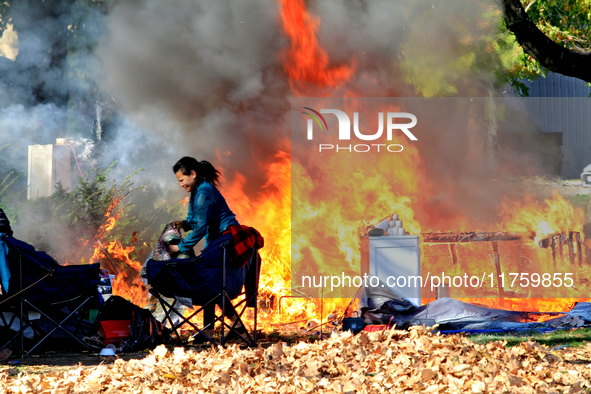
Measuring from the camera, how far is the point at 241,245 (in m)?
4.31

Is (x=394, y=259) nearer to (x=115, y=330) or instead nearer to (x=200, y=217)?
(x=200, y=217)

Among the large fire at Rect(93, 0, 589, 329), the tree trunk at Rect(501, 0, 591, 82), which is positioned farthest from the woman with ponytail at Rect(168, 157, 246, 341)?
the tree trunk at Rect(501, 0, 591, 82)

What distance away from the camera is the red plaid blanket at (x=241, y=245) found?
429 centimetres

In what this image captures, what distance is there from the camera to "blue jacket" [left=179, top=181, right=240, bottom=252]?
4.41 meters

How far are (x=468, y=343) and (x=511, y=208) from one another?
3.97m

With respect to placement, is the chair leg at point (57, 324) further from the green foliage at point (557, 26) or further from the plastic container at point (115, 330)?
the green foliage at point (557, 26)

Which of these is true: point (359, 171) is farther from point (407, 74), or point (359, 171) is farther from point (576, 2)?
point (576, 2)

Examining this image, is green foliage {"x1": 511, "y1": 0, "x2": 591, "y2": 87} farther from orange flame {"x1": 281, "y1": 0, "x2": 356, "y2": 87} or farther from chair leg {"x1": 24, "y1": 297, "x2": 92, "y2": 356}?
chair leg {"x1": 24, "y1": 297, "x2": 92, "y2": 356}

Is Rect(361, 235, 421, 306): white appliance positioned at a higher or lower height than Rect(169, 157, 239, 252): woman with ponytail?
lower

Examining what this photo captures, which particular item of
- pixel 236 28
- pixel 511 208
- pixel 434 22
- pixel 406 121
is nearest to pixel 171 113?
pixel 236 28

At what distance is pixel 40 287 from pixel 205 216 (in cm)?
Result: 130

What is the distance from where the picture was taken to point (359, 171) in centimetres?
706

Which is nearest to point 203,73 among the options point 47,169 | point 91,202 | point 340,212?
point 91,202

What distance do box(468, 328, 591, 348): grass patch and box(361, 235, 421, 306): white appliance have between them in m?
1.20
